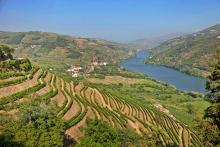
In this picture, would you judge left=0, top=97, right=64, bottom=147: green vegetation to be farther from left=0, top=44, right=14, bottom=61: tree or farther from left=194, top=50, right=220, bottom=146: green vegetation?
left=0, top=44, right=14, bottom=61: tree

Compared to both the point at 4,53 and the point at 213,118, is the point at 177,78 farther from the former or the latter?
the point at 213,118

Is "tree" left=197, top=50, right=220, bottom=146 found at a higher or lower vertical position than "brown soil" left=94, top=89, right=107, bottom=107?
higher

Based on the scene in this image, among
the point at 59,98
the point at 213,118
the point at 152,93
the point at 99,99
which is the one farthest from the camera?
the point at 152,93

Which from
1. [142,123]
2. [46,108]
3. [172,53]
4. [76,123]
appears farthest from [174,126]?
[172,53]

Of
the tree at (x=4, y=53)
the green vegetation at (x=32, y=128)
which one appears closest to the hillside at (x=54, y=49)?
the tree at (x=4, y=53)

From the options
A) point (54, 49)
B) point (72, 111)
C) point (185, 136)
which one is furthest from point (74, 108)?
point (54, 49)

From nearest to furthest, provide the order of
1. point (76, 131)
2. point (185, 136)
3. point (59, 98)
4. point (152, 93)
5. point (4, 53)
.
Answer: point (76, 131)
point (59, 98)
point (185, 136)
point (4, 53)
point (152, 93)

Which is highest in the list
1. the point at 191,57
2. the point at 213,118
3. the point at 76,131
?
the point at 213,118

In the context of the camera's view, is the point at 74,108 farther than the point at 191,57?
No

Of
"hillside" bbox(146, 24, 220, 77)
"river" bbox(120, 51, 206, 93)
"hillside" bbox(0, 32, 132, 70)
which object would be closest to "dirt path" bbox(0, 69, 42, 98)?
"river" bbox(120, 51, 206, 93)
